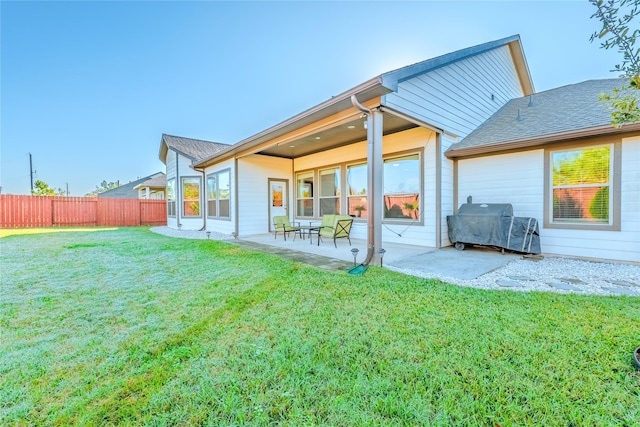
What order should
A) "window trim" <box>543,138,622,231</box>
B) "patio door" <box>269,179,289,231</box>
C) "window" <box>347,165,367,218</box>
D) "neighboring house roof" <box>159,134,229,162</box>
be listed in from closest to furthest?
"window trim" <box>543,138,622,231</box>, "window" <box>347,165,367,218</box>, "patio door" <box>269,179,289,231</box>, "neighboring house roof" <box>159,134,229,162</box>

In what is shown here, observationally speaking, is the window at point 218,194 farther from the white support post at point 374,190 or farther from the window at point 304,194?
the white support post at point 374,190

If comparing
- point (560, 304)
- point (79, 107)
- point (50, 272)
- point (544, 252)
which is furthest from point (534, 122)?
point (79, 107)

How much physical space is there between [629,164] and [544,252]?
6.99 feet

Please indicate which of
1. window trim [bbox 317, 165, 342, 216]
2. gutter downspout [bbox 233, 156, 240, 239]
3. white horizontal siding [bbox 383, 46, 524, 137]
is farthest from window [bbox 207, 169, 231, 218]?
white horizontal siding [bbox 383, 46, 524, 137]

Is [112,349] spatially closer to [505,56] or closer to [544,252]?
[544,252]

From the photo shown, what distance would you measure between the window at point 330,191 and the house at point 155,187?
1562cm

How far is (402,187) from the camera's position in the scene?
7.23 meters

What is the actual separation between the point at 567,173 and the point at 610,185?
26.4 inches

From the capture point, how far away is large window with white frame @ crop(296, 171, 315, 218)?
10.1 metres

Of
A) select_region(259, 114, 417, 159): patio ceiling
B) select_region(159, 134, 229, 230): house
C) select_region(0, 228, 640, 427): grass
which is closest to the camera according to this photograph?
select_region(0, 228, 640, 427): grass

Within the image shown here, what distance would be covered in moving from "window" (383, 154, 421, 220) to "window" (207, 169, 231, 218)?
5.82m

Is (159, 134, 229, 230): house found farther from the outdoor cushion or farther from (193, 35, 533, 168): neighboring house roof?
the outdoor cushion

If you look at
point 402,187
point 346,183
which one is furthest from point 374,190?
point 346,183

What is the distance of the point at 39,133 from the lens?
16.6 meters
